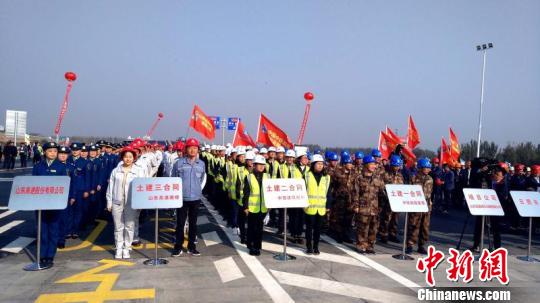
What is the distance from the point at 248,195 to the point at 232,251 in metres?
1.19

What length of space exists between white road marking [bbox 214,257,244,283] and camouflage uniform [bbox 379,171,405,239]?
398 centimetres

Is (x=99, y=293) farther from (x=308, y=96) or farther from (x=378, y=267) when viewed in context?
(x=308, y=96)

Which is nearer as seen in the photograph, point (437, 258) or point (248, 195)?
point (437, 258)

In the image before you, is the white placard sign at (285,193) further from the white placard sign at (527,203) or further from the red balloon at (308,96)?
the red balloon at (308,96)

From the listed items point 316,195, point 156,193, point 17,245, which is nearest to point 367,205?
point 316,195

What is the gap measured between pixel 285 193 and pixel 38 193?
4243mm

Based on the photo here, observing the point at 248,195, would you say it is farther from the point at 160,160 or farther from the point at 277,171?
the point at 160,160

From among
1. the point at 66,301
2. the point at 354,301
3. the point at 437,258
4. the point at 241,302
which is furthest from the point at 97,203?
the point at 437,258

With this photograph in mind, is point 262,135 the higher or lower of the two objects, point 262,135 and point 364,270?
the higher

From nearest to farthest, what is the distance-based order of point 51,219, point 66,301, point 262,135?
point 66,301, point 51,219, point 262,135

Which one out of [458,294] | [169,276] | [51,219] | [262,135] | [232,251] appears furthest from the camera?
[262,135]

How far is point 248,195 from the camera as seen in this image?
292 inches

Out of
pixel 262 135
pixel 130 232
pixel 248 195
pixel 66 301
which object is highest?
pixel 262 135

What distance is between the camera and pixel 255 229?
746cm
